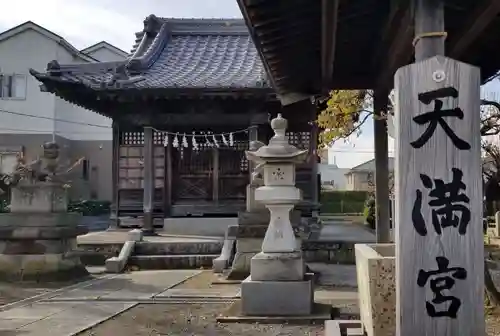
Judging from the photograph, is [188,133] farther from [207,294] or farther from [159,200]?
[207,294]

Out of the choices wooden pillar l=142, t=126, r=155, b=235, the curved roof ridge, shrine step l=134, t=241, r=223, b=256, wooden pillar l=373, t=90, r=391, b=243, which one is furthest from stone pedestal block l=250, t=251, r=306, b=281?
the curved roof ridge

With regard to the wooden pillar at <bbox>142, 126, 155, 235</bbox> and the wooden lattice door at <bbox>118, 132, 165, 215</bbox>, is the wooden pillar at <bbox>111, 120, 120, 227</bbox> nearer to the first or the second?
the wooden lattice door at <bbox>118, 132, 165, 215</bbox>

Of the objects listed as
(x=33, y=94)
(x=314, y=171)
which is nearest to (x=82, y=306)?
(x=314, y=171)

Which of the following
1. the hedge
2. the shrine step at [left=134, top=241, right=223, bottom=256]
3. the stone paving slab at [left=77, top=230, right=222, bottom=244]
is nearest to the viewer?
the shrine step at [left=134, top=241, right=223, bottom=256]

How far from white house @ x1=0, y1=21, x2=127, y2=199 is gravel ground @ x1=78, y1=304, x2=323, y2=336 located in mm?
21528

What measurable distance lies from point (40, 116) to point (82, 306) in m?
21.9

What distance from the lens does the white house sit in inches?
1129

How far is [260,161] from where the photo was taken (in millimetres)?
8648

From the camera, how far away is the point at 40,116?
95.0 ft

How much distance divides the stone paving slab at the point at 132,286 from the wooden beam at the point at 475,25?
626cm

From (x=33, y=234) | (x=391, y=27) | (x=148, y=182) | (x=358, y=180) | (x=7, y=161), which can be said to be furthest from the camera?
(x=358, y=180)

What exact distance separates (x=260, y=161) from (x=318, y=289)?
3.04 metres

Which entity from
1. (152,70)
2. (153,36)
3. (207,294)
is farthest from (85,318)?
(153,36)

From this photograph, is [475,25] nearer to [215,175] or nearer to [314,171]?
[314,171]
